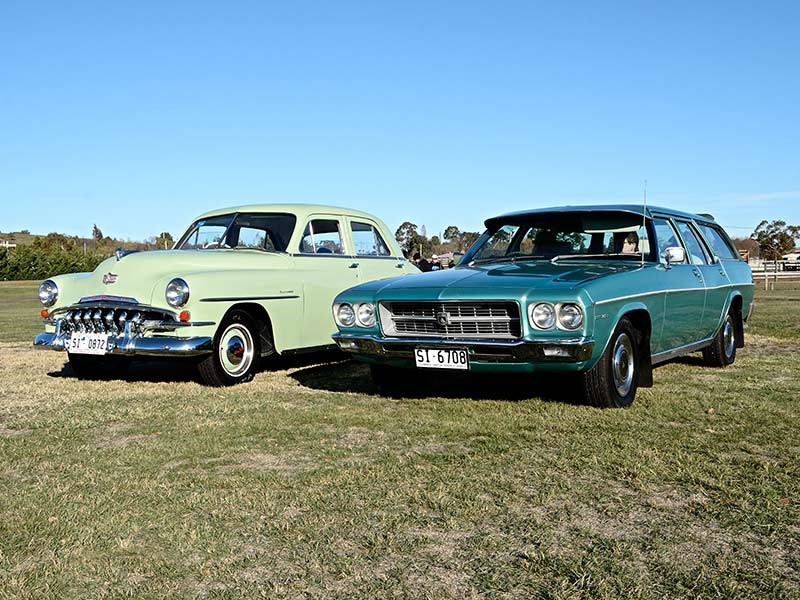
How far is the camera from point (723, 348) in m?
8.28

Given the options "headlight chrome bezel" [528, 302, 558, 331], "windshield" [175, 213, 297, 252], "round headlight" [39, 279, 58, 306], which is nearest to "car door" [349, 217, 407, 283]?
"windshield" [175, 213, 297, 252]

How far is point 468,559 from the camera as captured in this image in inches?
120

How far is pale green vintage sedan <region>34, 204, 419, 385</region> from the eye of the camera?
23.4 ft

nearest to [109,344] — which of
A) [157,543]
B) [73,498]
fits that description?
[73,498]

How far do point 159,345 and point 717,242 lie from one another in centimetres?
569

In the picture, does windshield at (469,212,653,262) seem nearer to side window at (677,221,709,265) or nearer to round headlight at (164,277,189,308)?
side window at (677,221,709,265)

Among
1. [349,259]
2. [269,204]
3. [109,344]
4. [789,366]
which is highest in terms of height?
[269,204]

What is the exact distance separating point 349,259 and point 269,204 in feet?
3.35

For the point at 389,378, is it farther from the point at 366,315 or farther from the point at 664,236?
the point at 664,236

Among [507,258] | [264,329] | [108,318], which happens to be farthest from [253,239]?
[507,258]

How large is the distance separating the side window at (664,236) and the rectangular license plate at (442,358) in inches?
84.4

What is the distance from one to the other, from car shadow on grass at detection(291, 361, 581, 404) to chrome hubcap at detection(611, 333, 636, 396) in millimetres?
295

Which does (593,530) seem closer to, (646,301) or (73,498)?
(73,498)

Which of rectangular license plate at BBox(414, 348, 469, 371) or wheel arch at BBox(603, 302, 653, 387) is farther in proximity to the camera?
wheel arch at BBox(603, 302, 653, 387)
